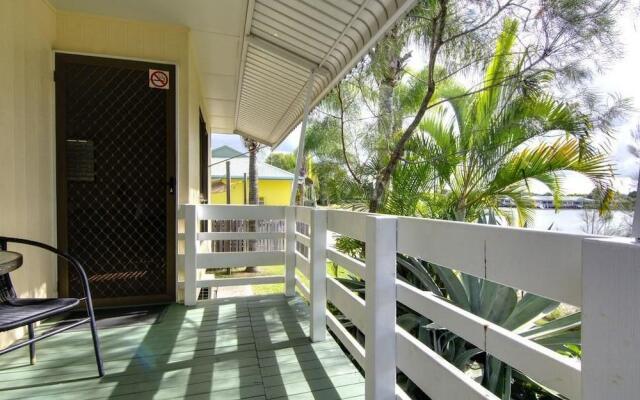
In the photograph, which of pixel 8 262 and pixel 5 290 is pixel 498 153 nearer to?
pixel 8 262

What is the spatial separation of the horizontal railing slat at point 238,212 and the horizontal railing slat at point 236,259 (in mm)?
347

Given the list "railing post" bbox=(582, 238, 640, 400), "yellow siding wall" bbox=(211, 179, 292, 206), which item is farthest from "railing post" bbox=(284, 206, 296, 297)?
"yellow siding wall" bbox=(211, 179, 292, 206)

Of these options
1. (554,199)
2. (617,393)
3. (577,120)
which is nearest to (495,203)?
(554,199)

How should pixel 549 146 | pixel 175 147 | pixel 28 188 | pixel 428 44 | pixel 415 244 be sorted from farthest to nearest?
pixel 428 44, pixel 549 146, pixel 175 147, pixel 28 188, pixel 415 244

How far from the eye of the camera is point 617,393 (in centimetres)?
67

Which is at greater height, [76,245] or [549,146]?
[549,146]

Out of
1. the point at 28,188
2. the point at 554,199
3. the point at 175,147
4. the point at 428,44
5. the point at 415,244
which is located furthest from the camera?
the point at 428,44

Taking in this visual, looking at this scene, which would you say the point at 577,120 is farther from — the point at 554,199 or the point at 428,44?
the point at 428,44

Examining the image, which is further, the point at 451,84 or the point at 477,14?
the point at 451,84

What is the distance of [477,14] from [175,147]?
438cm

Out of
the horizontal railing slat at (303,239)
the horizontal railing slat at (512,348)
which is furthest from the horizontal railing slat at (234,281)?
the horizontal railing slat at (512,348)

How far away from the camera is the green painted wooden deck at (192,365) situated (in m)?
1.81

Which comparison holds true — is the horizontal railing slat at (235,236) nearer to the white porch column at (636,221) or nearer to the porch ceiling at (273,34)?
the porch ceiling at (273,34)

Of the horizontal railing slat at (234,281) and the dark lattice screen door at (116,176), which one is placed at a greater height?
the dark lattice screen door at (116,176)
